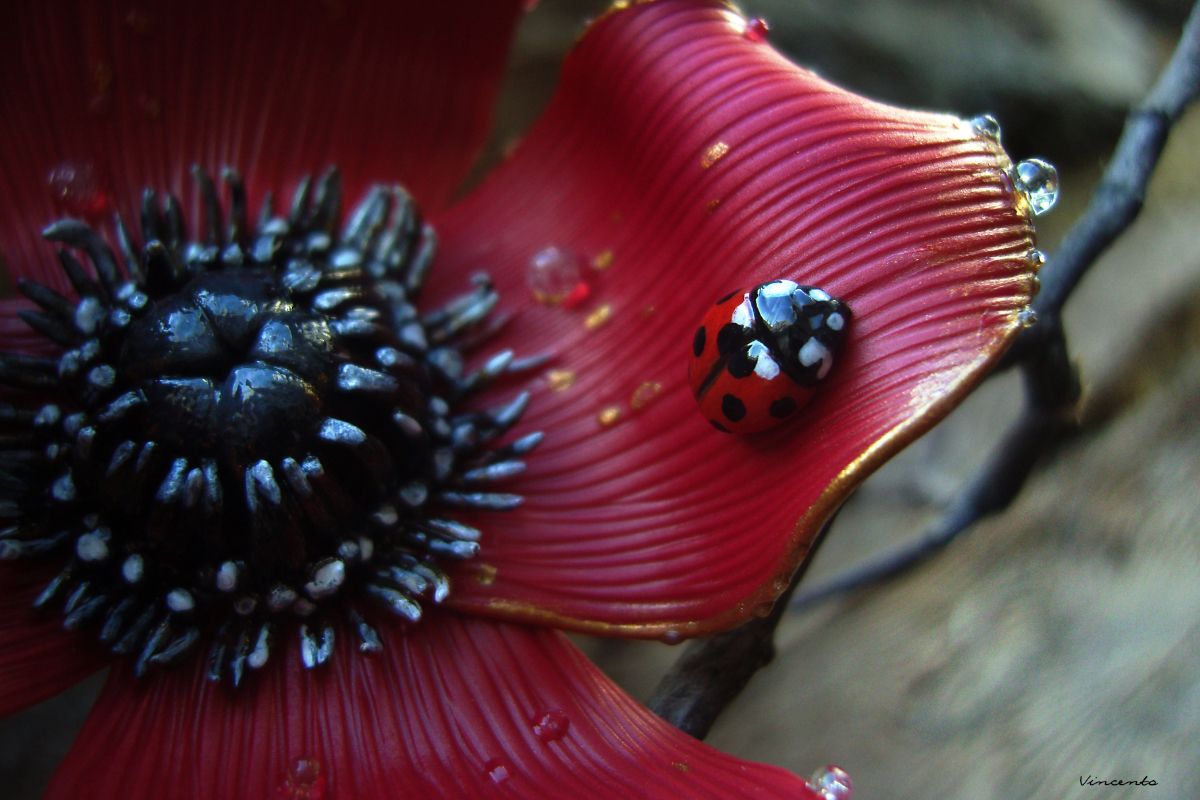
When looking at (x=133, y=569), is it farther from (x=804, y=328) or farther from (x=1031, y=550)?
(x=1031, y=550)

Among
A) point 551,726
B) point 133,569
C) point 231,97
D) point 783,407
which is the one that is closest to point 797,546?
point 783,407

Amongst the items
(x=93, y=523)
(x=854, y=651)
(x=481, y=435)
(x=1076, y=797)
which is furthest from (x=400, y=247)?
(x=1076, y=797)

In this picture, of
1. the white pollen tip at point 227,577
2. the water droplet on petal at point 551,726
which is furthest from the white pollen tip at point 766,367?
the white pollen tip at point 227,577

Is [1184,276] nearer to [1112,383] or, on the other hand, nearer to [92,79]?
[1112,383]

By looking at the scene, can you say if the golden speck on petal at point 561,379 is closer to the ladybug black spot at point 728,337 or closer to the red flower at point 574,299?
the red flower at point 574,299

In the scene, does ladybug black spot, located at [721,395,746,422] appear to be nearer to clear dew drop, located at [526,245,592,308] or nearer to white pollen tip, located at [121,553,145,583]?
clear dew drop, located at [526,245,592,308]
